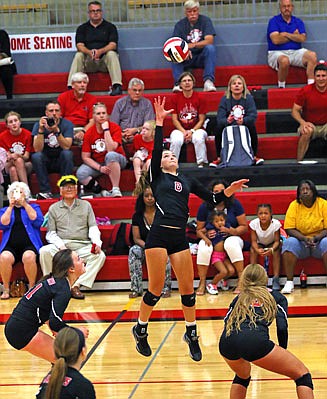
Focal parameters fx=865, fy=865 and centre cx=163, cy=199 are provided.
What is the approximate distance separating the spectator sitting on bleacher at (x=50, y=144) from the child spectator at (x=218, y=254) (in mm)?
2206

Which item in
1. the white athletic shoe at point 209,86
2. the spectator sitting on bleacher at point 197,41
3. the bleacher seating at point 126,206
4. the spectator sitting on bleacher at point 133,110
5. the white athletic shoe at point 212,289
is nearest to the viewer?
the white athletic shoe at point 212,289

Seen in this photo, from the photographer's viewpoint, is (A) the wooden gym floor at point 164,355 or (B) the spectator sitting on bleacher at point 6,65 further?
(B) the spectator sitting on bleacher at point 6,65

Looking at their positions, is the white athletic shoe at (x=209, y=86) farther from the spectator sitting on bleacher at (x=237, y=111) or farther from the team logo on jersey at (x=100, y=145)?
the team logo on jersey at (x=100, y=145)

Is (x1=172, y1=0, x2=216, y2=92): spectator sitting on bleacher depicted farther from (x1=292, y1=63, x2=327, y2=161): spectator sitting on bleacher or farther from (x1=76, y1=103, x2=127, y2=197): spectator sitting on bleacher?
(x1=76, y1=103, x2=127, y2=197): spectator sitting on bleacher

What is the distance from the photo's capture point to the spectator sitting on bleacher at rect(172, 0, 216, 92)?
12.7 m

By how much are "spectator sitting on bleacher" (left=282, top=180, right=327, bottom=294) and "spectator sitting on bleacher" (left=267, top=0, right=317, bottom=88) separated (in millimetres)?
2981

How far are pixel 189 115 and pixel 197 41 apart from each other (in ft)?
5.21

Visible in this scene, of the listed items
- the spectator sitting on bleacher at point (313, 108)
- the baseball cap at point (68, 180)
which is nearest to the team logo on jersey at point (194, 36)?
the spectator sitting on bleacher at point (313, 108)

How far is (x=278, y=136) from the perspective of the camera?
1237cm

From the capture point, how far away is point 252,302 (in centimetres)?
582

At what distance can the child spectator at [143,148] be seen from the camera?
1128 centimetres

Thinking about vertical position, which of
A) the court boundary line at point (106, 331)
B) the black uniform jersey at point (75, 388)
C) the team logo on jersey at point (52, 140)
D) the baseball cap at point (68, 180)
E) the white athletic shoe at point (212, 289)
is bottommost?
the white athletic shoe at point (212, 289)

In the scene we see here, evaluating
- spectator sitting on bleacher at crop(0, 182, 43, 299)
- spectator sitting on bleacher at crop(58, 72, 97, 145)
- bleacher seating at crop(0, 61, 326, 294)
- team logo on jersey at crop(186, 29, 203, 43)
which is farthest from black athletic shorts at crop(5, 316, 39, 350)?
team logo on jersey at crop(186, 29, 203, 43)

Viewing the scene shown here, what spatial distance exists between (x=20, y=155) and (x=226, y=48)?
3.99 m
